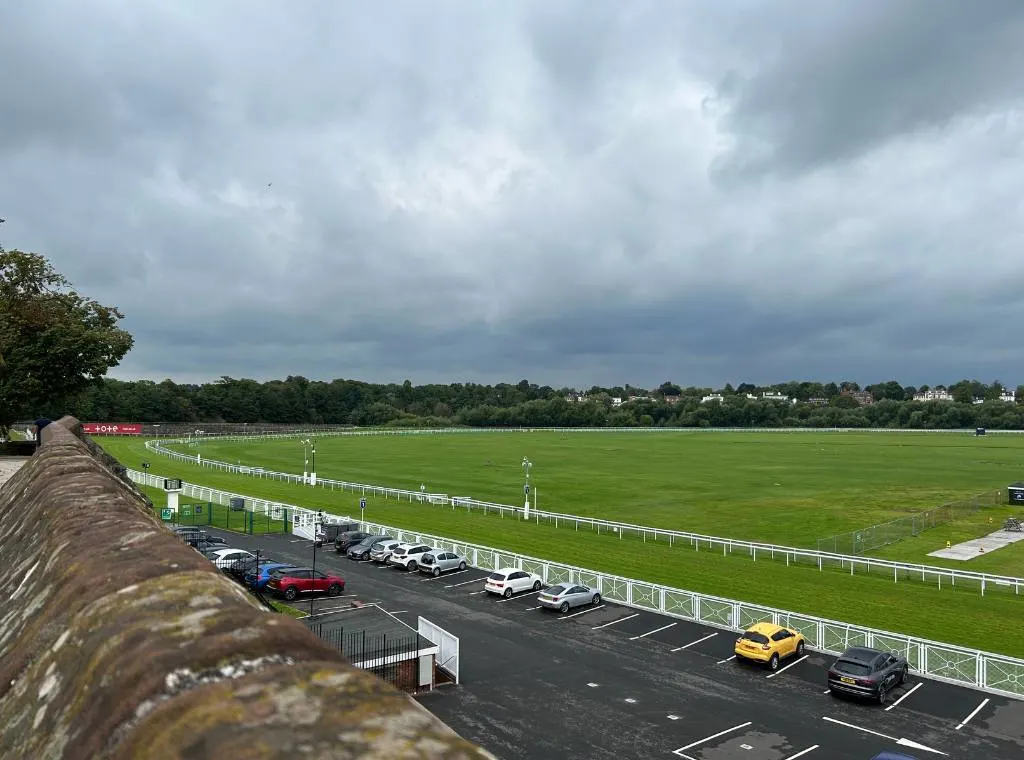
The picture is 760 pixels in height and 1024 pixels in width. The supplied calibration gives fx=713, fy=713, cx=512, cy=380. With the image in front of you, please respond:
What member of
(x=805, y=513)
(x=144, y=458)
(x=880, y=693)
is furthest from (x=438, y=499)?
(x=144, y=458)

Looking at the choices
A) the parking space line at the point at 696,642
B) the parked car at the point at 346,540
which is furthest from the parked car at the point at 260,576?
the parking space line at the point at 696,642

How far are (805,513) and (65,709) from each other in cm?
6473

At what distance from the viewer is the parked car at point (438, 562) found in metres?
35.4

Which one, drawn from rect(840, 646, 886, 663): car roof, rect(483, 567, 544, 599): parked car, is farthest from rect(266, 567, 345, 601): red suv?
rect(840, 646, 886, 663): car roof

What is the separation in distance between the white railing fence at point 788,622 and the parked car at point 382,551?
7.55 ft

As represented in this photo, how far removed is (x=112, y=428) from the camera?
5645 inches

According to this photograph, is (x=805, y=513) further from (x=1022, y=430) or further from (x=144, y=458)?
(x=1022, y=430)

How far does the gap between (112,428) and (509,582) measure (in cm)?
13754

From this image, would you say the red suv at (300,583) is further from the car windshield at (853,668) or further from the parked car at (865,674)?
the car windshield at (853,668)

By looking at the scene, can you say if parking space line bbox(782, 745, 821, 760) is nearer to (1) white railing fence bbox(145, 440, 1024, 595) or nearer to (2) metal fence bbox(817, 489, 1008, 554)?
(1) white railing fence bbox(145, 440, 1024, 595)

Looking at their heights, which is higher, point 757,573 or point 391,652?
point 391,652

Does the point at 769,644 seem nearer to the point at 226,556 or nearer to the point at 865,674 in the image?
the point at 865,674

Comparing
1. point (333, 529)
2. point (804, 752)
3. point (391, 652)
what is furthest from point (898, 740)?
point (333, 529)

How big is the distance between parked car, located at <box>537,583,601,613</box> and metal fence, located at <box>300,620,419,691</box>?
8568mm
